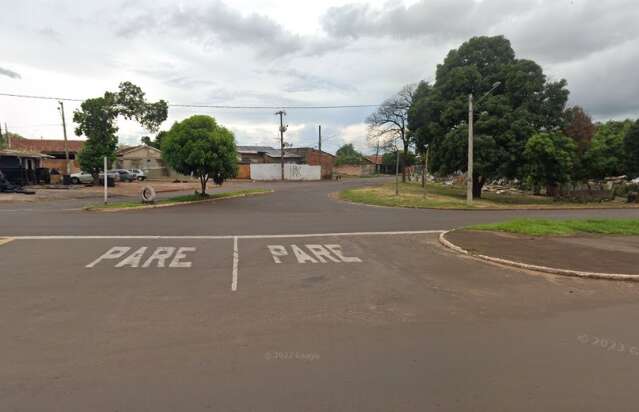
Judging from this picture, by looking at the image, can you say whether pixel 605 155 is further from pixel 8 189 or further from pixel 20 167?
pixel 20 167

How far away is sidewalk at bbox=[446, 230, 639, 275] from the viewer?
928 centimetres

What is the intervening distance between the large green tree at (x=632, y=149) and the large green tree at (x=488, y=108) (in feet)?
44.7

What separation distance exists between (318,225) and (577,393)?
13.0 m

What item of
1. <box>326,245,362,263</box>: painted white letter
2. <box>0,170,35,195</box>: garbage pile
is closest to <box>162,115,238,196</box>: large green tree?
<box>0,170,35,195</box>: garbage pile

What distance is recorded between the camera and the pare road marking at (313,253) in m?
9.80

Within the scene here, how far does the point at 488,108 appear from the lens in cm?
3275

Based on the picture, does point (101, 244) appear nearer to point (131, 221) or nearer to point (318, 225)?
point (131, 221)

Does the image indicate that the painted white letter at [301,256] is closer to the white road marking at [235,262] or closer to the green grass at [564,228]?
the white road marking at [235,262]

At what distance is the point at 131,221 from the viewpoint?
1686cm

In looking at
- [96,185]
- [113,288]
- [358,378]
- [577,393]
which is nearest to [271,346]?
[358,378]

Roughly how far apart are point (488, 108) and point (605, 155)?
19819mm

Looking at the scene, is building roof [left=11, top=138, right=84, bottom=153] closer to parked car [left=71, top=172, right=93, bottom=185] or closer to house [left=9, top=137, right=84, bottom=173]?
house [left=9, top=137, right=84, bottom=173]

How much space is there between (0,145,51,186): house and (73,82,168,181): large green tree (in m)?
4.63

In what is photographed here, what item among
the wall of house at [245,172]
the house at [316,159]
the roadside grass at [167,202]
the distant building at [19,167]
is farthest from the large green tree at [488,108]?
the distant building at [19,167]
